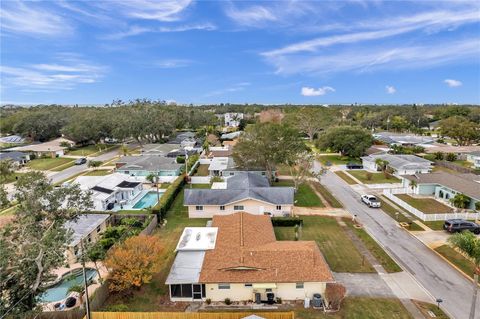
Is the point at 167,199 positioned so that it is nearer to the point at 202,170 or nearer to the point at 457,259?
the point at 202,170

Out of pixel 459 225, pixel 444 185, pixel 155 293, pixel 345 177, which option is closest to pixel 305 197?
pixel 345 177

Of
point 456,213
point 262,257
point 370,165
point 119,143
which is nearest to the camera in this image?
point 262,257

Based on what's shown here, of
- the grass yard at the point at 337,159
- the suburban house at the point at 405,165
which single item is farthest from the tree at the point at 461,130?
the suburban house at the point at 405,165

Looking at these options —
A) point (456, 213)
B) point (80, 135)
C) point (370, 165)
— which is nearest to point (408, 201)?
point (456, 213)

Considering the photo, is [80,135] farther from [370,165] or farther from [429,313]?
[429,313]

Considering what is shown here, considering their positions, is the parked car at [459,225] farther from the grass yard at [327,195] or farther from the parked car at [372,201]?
the grass yard at [327,195]

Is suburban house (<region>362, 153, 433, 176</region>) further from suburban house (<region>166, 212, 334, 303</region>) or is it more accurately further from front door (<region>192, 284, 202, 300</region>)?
front door (<region>192, 284, 202, 300</region>)
